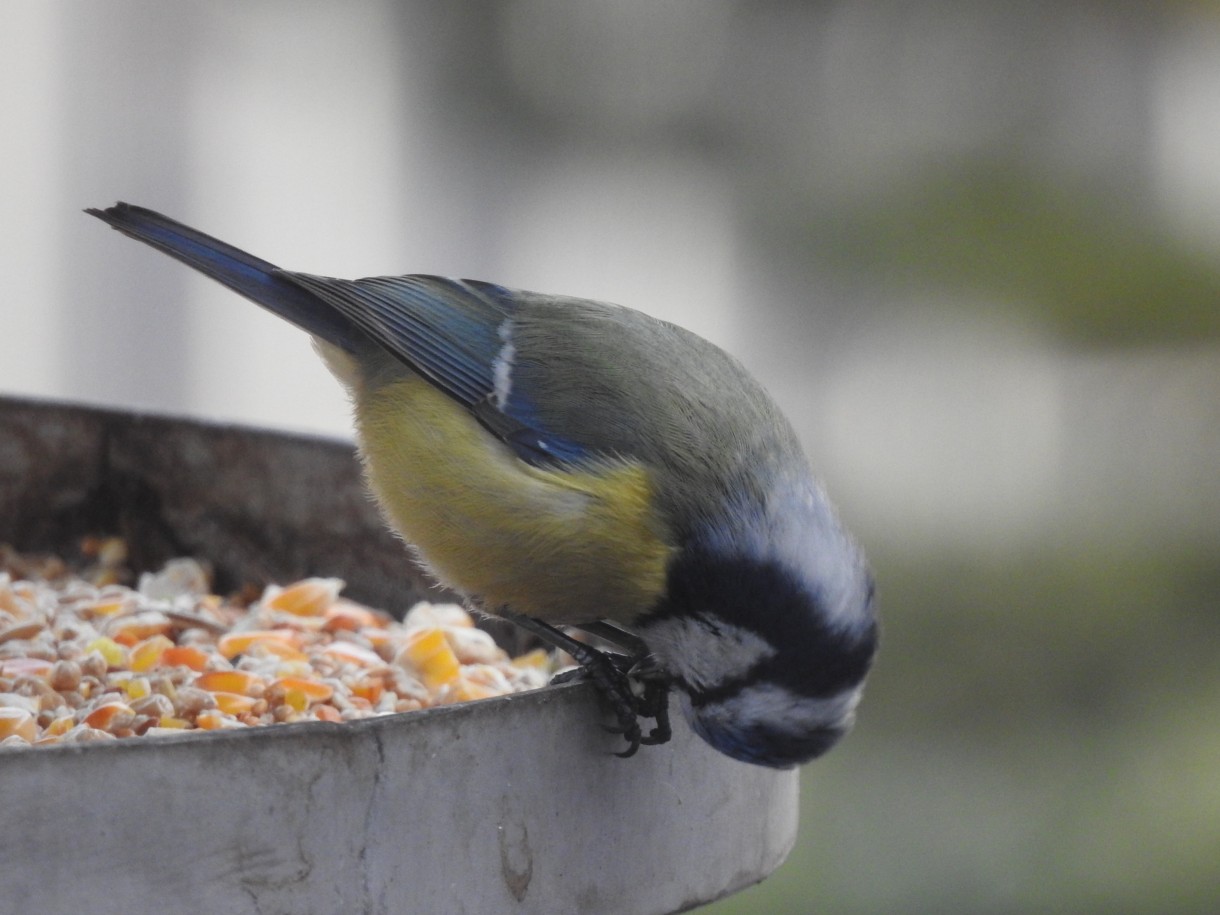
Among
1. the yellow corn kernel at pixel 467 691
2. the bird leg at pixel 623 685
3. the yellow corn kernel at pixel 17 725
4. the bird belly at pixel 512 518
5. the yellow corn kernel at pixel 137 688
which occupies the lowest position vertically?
the yellow corn kernel at pixel 467 691

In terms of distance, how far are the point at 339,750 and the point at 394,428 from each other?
0.95 metres

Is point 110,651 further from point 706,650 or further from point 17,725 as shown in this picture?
point 706,650

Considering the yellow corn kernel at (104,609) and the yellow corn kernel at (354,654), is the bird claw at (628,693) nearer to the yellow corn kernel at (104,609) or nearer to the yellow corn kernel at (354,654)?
the yellow corn kernel at (354,654)

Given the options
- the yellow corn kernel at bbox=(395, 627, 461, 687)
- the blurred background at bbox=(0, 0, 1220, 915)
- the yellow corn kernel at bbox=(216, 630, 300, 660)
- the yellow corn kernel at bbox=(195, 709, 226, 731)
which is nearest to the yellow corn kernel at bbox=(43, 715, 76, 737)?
the yellow corn kernel at bbox=(195, 709, 226, 731)

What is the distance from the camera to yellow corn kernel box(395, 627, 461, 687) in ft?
6.30

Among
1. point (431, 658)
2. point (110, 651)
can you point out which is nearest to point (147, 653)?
point (110, 651)

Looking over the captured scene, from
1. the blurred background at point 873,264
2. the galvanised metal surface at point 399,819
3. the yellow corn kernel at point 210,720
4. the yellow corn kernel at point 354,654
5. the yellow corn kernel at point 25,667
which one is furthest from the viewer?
the blurred background at point 873,264

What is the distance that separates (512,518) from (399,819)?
26.4 inches

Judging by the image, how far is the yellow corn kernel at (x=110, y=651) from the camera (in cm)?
184

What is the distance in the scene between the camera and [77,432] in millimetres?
2492

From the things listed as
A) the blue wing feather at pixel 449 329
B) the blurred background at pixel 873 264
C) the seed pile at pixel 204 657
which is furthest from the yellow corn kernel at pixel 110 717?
the blurred background at pixel 873 264

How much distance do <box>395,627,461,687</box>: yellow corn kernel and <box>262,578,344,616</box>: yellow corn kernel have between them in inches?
9.9

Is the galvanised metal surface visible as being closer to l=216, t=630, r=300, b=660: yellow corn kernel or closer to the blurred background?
l=216, t=630, r=300, b=660: yellow corn kernel

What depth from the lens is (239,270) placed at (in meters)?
2.18
